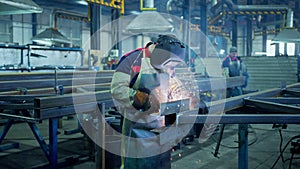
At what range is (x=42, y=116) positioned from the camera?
7.39 ft

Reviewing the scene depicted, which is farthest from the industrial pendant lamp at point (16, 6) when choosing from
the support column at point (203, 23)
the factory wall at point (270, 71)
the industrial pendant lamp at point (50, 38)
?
the factory wall at point (270, 71)

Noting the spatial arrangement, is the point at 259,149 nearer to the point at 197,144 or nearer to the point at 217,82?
the point at 197,144

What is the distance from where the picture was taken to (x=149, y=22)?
4.59 meters

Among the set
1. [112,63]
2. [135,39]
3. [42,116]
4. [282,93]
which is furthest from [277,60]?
[135,39]

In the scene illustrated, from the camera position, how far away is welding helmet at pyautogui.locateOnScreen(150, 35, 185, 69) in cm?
154

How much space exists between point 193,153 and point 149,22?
214cm

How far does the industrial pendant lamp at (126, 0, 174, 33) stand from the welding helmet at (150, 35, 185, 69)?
303cm

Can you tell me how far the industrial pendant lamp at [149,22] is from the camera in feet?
15.0

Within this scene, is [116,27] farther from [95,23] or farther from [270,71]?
[270,71]

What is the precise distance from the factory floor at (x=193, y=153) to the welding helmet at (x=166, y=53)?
2.22 meters

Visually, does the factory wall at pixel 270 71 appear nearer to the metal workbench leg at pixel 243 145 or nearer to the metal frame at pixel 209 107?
the metal frame at pixel 209 107

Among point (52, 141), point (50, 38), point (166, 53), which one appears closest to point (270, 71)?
point (50, 38)

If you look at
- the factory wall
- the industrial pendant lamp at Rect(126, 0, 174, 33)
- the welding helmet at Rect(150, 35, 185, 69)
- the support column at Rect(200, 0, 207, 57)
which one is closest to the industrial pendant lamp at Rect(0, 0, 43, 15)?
the industrial pendant lamp at Rect(126, 0, 174, 33)

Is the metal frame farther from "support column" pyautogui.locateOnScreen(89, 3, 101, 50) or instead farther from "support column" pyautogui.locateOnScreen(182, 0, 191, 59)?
"support column" pyautogui.locateOnScreen(182, 0, 191, 59)
